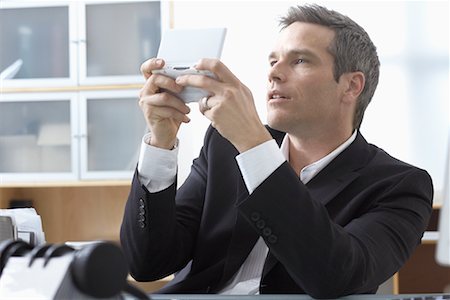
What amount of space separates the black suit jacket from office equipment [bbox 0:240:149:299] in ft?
1.92

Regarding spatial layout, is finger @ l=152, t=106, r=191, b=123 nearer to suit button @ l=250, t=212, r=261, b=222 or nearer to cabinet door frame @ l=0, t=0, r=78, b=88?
suit button @ l=250, t=212, r=261, b=222

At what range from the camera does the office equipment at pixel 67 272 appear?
53 cm

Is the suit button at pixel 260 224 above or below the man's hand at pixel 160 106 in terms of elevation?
below

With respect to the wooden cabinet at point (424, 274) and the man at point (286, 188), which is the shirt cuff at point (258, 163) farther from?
the wooden cabinet at point (424, 274)

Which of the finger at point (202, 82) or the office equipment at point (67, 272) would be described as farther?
the finger at point (202, 82)

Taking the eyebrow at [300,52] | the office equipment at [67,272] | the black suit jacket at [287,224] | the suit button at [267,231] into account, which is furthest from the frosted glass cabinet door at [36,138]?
the office equipment at [67,272]

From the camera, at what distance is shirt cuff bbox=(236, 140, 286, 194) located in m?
1.15

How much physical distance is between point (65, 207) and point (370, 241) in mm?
2352

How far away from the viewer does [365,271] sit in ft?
4.14

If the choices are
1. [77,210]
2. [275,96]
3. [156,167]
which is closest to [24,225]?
[156,167]

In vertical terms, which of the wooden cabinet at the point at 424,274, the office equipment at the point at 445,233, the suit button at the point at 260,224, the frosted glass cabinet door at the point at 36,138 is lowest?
the wooden cabinet at the point at 424,274

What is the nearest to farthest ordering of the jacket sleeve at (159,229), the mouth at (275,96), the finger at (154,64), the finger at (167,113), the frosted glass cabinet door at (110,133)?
the finger at (154,64)
the finger at (167,113)
the jacket sleeve at (159,229)
the mouth at (275,96)
the frosted glass cabinet door at (110,133)

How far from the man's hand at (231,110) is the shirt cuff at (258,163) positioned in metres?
0.02

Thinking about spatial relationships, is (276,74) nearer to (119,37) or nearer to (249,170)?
(249,170)
